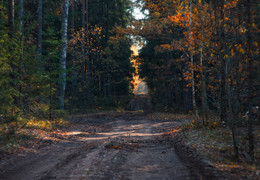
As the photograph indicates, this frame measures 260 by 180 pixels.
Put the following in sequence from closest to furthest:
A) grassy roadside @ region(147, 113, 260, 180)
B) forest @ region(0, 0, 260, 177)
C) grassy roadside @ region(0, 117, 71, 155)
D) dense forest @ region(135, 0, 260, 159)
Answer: grassy roadside @ region(147, 113, 260, 180)
dense forest @ region(135, 0, 260, 159)
forest @ region(0, 0, 260, 177)
grassy roadside @ region(0, 117, 71, 155)

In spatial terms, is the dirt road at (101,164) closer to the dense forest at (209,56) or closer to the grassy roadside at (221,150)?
the grassy roadside at (221,150)

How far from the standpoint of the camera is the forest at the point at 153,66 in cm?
652

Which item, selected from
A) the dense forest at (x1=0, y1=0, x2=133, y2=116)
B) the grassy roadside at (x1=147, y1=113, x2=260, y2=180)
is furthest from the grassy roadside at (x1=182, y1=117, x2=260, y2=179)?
the dense forest at (x1=0, y1=0, x2=133, y2=116)

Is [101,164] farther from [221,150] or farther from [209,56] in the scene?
[209,56]

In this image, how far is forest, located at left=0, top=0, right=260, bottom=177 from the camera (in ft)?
21.4

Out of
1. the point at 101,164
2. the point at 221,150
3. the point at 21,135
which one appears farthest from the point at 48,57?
the point at 221,150

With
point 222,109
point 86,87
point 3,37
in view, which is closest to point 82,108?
point 86,87

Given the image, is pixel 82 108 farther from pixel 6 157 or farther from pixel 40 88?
pixel 6 157

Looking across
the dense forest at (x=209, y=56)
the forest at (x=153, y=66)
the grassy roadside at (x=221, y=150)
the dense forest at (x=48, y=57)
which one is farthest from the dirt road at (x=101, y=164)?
the dense forest at (x=48, y=57)

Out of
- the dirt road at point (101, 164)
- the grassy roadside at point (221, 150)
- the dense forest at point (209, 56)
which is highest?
the dense forest at point (209, 56)

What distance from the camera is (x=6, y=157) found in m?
7.21

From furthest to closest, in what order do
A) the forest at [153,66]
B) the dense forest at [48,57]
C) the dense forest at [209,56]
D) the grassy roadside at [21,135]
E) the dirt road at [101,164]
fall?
the dense forest at [48,57]
the grassy roadside at [21,135]
the forest at [153,66]
the dense forest at [209,56]
the dirt road at [101,164]

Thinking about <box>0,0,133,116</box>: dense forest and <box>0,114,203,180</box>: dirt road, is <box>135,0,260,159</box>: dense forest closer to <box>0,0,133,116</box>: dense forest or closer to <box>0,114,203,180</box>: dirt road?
<box>0,114,203,180</box>: dirt road

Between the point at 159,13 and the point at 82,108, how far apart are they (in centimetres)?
1566
